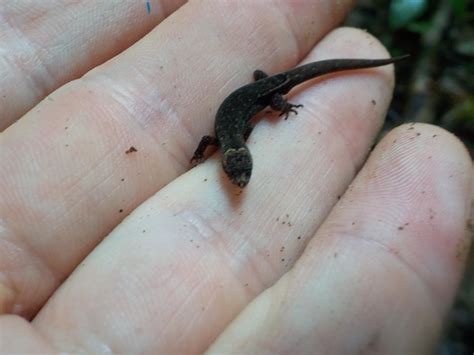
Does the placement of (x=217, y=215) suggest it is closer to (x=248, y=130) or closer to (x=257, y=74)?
(x=248, y=130)

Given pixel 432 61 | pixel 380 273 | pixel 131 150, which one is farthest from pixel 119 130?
pixel 432 61

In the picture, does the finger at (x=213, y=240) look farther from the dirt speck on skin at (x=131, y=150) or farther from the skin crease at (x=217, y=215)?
the dirt speck on skin at (x=131, y=150)

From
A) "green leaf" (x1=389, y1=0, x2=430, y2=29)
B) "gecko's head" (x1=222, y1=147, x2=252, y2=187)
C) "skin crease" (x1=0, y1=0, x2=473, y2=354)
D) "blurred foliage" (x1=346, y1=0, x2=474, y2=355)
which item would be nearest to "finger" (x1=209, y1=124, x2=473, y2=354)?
"skin crease" (x1=0, y1=0, x2=473, y2=354)

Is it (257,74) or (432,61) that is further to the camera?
(432,61)

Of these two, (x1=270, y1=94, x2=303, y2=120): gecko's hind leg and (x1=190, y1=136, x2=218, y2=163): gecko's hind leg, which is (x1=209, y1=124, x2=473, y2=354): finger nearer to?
(x1=270, y1=94, x2=303, y2=120): gecko's hind leg

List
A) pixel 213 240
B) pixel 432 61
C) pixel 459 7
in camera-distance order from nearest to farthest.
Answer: pixel 213 240
pixel 459 7
pixel 432 61

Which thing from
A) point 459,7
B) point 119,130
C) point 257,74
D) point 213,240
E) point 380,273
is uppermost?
point 119,130

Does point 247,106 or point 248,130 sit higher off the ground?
point 247,106

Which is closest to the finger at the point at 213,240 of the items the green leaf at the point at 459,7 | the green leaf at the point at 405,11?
the green leaf at the point at 405,11
